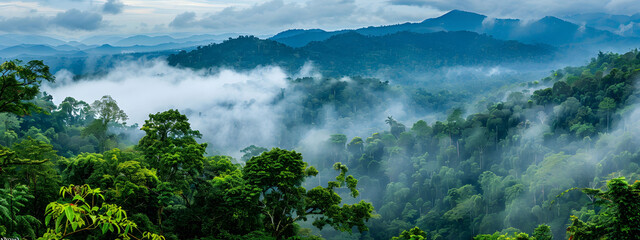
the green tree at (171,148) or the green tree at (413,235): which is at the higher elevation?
the green tree at (171,148)

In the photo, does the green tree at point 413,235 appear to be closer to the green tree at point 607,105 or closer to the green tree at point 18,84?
the green tree at point 18,84

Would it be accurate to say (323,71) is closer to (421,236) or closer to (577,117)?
(577,117)

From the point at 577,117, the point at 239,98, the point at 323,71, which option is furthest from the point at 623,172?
the point at 323,71

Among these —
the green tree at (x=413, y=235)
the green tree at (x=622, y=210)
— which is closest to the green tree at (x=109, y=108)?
the green tree at (x=413, y=235)

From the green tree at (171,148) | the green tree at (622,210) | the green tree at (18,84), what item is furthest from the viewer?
the green tree at (171,148)

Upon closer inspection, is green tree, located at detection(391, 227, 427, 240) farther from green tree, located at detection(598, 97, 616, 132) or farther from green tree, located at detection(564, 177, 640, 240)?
green tree, located at detection(598, 97, 616, 132)

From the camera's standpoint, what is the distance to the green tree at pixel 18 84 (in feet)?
22.8

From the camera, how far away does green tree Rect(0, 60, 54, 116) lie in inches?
273

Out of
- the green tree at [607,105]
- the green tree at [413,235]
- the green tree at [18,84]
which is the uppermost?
the green tree at [18,84]

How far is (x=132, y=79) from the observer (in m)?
198

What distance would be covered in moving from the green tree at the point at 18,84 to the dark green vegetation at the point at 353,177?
0.08 m

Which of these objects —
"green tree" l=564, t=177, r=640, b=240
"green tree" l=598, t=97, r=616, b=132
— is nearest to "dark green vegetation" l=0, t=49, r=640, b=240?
"green tree" l=564, t=177, r=640, b=240

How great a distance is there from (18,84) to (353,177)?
66.2 feet

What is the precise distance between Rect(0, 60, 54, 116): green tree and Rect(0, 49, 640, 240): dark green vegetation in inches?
3.1
